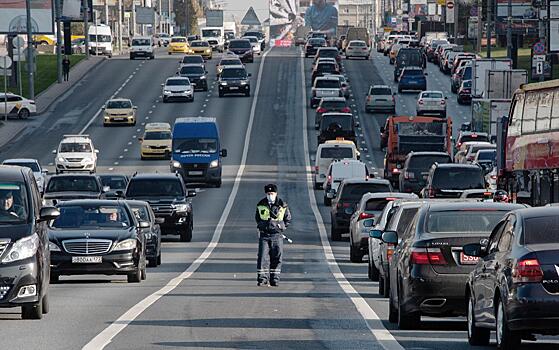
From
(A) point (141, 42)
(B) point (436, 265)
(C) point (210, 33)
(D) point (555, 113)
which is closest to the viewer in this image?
(B) point (436, 265)

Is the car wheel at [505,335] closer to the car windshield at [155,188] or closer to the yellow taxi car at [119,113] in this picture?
the car windshield at [155,188]

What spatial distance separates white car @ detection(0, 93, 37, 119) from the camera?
284 feet

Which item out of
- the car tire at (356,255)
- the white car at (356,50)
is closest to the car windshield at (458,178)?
the car tire at (356,255)

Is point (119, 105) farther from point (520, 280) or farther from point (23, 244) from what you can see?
point (520, 280)

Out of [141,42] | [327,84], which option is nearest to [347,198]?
[327,84]

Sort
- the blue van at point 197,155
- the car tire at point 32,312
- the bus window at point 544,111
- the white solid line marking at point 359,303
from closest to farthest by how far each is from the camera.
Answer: the white solid line marking at point 359,303, the car tire at point 32,312, the bus window at point 544,111, the blue van at point 197,155

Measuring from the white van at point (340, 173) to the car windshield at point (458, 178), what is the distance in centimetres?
1018

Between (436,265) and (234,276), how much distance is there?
1135 centimetres

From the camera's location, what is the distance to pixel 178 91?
9162 centimetres

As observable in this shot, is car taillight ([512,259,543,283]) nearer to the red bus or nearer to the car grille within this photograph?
the car grille

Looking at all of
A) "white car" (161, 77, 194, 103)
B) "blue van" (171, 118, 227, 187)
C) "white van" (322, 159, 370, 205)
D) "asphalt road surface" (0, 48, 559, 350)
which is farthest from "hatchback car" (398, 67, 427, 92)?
"white van" (322, 159, 370, 205)

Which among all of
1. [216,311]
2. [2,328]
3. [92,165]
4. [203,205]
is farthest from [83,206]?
[92,165]

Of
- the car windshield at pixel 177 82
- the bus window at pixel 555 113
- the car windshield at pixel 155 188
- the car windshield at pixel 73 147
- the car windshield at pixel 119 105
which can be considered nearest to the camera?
the bus window at pixel 555 113

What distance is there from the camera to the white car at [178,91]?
91.6 meters
